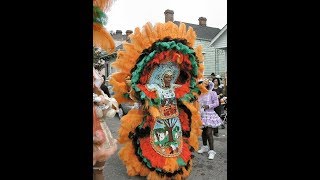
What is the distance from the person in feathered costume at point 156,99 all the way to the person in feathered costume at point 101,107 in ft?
4.19

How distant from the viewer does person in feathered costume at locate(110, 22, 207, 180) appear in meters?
4.23

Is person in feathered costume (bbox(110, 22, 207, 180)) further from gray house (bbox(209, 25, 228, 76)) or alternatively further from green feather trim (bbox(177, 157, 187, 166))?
gray house (bbox(209, 25, 228, 76))

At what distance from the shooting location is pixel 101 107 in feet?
9.30

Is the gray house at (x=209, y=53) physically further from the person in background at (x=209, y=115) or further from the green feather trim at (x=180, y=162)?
the green feather trim at (x=180, y=162)

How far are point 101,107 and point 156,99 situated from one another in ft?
4.91

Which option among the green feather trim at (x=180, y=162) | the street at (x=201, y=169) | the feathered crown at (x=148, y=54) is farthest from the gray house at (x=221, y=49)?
the green feather trim at (x=180, y=162)

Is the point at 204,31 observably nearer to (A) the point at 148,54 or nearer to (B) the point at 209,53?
(B) the point at 209,53

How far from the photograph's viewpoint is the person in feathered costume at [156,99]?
13.9 ft
